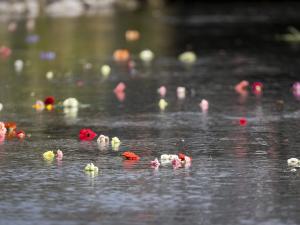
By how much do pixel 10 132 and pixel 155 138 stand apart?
137cm

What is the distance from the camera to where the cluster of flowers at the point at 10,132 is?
9.30m

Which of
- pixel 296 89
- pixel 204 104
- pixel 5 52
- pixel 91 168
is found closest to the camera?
pixel 91 168

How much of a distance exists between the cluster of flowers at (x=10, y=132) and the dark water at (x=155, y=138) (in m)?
0.19

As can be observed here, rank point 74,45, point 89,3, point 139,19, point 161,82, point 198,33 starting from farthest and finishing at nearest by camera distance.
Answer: point 89,3
point 139,19
point 198,33
point 74,45
point 161,82

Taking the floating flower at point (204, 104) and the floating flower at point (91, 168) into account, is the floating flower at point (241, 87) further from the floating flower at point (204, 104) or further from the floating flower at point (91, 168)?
the floating flower at point (91, 168)

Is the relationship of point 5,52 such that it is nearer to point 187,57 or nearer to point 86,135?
point 187,57

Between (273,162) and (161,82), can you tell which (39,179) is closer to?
(273,162)

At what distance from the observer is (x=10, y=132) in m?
9.48

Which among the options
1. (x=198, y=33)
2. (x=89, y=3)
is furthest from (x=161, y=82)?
(x=89, y=3)

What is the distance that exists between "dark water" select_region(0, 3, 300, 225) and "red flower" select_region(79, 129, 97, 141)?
93 millimetres

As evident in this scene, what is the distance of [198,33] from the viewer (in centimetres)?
2222

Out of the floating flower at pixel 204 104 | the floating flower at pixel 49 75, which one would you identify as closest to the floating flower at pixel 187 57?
the floating flower at pixel 49 75

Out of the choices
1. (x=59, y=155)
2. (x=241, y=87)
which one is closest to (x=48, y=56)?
(x=241, y=87)

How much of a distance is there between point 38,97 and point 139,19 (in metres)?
15.4
